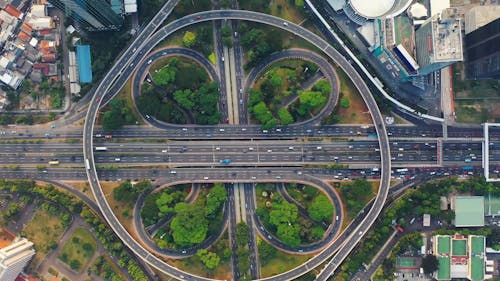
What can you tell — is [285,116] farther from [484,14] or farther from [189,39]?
[484,14]

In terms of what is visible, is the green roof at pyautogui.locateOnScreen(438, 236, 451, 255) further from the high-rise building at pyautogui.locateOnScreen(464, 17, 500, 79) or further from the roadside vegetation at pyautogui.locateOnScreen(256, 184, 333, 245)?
the high-rise building at pyautogui.locateOnScreen(464, 17, 500, 79)

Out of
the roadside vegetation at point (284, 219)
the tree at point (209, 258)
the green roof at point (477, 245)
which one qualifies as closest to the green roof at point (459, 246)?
the green roof at point (477, 245)

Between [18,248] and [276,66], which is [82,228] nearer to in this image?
[18,248]

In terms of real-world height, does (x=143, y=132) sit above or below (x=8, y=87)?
below

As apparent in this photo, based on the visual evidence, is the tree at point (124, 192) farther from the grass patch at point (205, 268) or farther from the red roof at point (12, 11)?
the red roof at point (12, 11)

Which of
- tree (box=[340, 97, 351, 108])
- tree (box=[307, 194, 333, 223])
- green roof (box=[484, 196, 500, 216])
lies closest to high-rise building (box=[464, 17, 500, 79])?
green roof (box=[484, 196, 500, 216])

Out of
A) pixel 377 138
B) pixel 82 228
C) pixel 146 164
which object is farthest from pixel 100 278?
pixel 377 138

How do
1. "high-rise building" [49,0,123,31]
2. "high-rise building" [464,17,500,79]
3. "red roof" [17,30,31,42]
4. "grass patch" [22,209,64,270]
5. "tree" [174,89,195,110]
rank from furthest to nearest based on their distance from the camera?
"grass patch" [22,209,64,270] → "red roof" [17,30,31,42] → "tree" [174,89,195,110] → "high-rise building" [464,17,500,79] → "high-rise building" [49,0,123,31]
